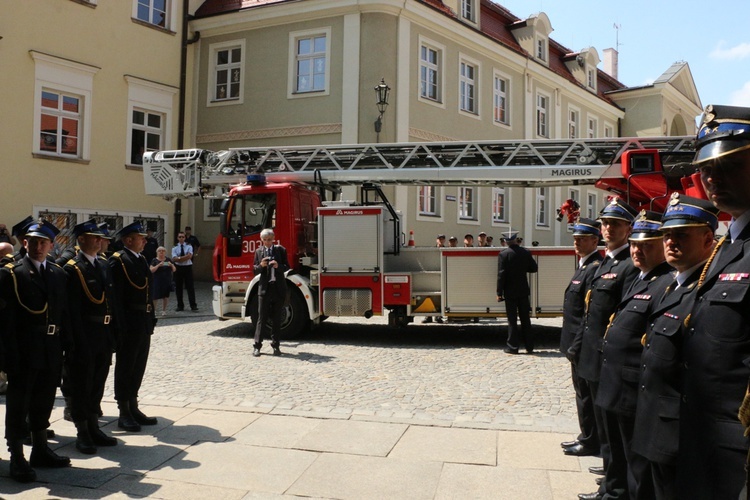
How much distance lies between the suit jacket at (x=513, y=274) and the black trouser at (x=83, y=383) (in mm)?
6299

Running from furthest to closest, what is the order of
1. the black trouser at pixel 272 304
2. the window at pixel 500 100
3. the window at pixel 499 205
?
1. the window at pixel 499 205
2. the window at pixel 500 100
3. the black trouser at pixel 272 304

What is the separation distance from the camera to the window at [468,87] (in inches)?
897

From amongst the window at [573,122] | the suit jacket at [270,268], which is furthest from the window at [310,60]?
the window at [573,122]

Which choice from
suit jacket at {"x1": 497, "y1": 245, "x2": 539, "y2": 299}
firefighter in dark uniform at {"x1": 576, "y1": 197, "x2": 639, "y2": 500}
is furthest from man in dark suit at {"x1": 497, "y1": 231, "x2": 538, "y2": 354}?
firefighter in dark uniform at {"x1": 576, "y1": 197, "x2": 639, "y2": 500}

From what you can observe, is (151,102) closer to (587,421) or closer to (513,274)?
(513,274)

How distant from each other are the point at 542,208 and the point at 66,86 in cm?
1883

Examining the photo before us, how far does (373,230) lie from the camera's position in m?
11.1

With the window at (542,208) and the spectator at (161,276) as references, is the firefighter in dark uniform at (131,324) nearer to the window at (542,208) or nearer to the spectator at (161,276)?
the spectator at (161,276)

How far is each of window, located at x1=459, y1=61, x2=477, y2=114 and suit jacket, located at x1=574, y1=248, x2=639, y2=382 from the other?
18.9 m

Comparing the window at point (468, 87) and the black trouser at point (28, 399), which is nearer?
the black trouser at point (28, 399)

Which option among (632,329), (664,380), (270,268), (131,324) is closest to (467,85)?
(270,268)

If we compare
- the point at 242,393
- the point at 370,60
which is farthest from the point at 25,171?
the point at 242,393

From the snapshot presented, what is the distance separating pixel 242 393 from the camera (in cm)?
723

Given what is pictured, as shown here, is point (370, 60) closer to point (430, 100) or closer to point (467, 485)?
point (430, 100)
